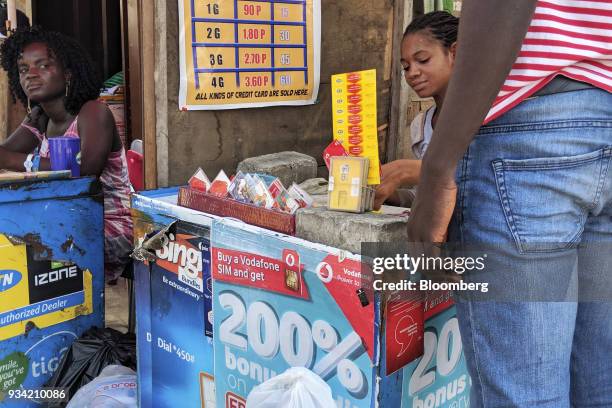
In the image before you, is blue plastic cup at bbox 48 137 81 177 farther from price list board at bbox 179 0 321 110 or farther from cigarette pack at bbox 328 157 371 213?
cigarette pack at bbox 328 157 371 213

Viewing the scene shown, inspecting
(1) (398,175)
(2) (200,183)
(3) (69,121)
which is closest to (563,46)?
(1) (398,175)

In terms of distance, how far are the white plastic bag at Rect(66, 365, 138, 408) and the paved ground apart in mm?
1142

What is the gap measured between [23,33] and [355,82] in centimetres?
198

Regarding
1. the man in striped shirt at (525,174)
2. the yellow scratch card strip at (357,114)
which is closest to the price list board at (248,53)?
the yellow scratch card strip at (357,114)

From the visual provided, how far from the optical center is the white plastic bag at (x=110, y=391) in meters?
2.30

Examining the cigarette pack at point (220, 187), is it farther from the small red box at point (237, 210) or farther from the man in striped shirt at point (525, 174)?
the man in striped shirt at point (525, 174)

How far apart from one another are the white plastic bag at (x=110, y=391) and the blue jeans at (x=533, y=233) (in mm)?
1529

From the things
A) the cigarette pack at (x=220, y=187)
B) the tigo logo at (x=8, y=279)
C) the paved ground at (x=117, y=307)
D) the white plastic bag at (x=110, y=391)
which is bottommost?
the paved ground at (x=117, y=307)

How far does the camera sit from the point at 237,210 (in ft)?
6.41

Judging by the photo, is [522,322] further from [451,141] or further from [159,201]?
[159,201]

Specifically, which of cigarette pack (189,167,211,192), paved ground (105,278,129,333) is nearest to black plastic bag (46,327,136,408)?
cigarette pack (189,167,211,192)

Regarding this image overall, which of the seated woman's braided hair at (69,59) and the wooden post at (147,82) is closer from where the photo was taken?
the wooden post at (147,82)

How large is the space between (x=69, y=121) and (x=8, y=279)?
1026mm

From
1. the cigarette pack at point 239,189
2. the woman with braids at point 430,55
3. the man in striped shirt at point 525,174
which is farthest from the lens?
the woman with braids at point 430,55
